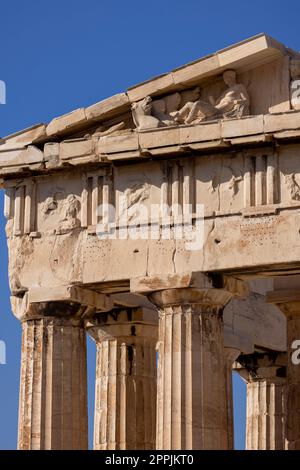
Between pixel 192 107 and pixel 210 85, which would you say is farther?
pixel 210 85

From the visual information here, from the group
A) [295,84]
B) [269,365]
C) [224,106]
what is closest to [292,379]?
[269,365]

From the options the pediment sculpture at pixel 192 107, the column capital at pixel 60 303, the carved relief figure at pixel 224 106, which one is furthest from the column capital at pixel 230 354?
the carved relief figure at pixel 224 106

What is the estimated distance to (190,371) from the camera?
46375 mm

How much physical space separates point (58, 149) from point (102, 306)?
12.4 ft

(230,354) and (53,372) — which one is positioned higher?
(230,354)

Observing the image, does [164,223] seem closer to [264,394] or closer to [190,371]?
[190,371]

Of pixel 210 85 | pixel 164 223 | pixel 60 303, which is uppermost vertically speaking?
pixel 210 85

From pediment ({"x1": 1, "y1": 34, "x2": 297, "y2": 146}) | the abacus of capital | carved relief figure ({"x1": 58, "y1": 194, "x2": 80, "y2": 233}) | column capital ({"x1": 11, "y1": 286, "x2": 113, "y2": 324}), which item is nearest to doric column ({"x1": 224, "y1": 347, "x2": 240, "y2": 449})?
the abacus of capital

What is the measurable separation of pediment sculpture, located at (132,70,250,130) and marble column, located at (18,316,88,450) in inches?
199

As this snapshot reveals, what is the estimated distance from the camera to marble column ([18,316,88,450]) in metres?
48.0

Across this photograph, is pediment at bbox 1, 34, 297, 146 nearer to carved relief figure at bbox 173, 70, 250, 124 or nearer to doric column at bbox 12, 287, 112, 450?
carved relief figure at bbox 173, 70, 250, 124

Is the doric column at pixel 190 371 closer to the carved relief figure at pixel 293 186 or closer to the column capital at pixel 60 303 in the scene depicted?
the column capital at pixel 60 303

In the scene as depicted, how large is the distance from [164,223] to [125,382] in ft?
21.9
